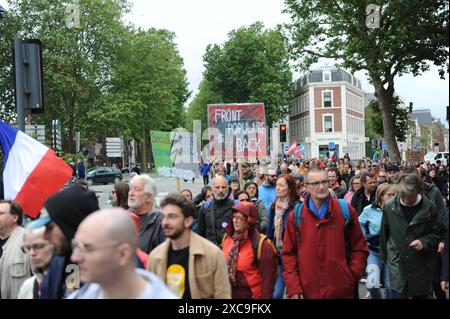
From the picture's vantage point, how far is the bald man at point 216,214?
7.51m

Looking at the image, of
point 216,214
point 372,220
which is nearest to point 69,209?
point 216,214

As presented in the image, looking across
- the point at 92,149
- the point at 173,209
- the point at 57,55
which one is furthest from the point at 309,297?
the point at 92,149

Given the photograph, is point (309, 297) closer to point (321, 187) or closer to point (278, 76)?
point (321, 187)

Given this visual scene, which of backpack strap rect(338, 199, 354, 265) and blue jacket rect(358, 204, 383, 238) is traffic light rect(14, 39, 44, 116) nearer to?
backpack strap rect(338, 199, 354, 265)

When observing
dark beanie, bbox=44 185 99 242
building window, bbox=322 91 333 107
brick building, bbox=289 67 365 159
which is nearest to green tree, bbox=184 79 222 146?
brick building, bbox=289 67 365 159

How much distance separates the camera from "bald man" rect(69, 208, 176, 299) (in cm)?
279

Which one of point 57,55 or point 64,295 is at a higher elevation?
point 57,55

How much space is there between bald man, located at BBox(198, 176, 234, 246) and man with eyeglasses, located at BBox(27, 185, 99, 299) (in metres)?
3.63

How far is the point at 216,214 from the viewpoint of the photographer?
7.57 m

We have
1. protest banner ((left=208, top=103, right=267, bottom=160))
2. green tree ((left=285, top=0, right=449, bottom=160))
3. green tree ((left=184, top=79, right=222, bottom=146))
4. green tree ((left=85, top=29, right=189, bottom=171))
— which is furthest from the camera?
green tree ((left=184, top=79, right=222, bottom=146))

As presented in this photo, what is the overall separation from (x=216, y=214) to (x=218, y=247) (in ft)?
8.79

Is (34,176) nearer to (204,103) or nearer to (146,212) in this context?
(146,212)

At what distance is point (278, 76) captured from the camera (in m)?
65.0

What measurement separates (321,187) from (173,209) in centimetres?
143
